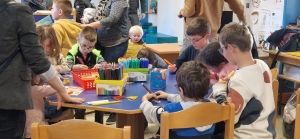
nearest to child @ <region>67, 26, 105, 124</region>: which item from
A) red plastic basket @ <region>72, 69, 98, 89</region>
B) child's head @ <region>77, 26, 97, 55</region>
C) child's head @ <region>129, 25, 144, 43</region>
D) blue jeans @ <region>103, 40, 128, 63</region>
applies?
child's head @ <region>77, 26, 97, 55</region>

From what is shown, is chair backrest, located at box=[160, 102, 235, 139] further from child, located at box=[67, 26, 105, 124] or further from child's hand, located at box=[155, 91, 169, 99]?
child, located at box=[67, 26, 105, 124]

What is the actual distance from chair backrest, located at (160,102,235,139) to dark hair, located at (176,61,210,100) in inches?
5.2

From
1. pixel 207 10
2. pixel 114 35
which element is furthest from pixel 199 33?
pixel 114 35

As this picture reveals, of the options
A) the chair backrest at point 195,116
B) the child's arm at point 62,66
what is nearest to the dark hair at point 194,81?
the chair backrest at point 195,116

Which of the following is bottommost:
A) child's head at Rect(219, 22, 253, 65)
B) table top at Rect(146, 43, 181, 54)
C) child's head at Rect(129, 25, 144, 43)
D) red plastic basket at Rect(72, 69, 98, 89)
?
table top at Rect(146, 43, 181, 54)

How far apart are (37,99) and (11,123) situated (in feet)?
1.68

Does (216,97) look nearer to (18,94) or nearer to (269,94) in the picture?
(269,94)

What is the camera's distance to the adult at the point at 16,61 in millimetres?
1441

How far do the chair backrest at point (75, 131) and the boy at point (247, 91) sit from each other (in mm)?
721

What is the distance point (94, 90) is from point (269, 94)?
97cm

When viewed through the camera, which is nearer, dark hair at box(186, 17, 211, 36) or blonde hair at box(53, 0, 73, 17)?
→ dark hair at box(186, 17, 211, 36)

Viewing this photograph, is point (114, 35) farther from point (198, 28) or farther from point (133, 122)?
point (133, 122)

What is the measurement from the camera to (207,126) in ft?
5.55

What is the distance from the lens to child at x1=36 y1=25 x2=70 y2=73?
8.04 ft
